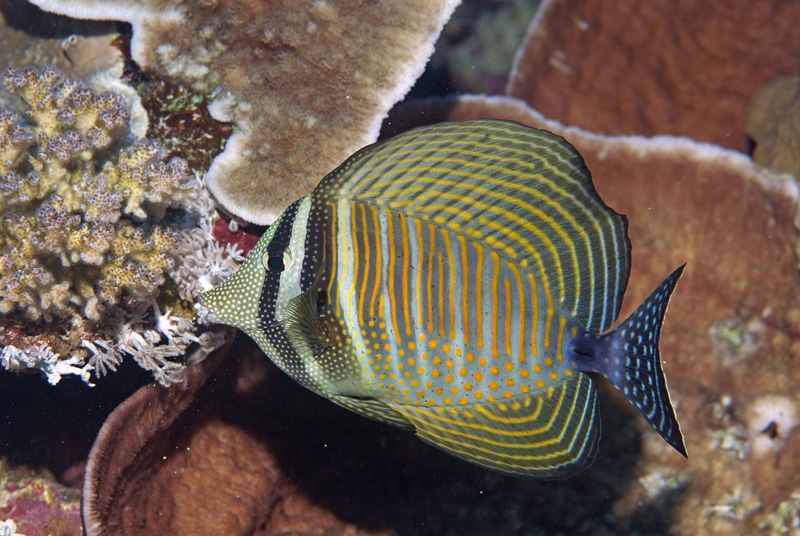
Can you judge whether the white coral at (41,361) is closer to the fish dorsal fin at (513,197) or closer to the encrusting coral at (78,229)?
the encrusting coral at (78,229)

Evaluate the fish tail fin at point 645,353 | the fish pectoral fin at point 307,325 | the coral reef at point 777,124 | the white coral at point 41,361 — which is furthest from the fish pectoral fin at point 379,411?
the coral reef at point 777,124

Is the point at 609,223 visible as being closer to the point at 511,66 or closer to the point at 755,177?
the point at 755,177

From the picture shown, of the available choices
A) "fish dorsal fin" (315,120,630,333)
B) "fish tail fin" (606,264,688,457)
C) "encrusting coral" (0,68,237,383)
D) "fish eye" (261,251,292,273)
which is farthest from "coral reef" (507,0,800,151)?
"encrusting coral" (0,68,237,383)

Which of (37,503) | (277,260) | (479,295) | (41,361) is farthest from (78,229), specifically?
(37,503)

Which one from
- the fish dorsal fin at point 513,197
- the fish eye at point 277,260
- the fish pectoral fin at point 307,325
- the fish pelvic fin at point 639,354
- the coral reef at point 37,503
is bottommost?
the coral reef at point 37,503

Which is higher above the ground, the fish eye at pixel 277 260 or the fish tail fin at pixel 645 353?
the fish tail fin at pixel 645 353

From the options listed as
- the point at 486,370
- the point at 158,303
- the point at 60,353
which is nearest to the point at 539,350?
the point at 486,370
